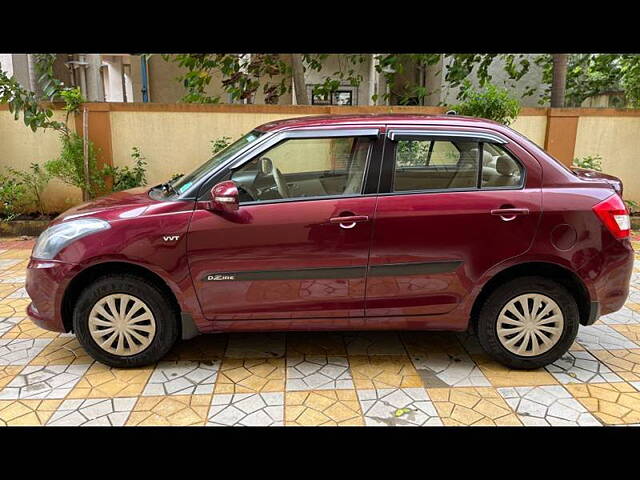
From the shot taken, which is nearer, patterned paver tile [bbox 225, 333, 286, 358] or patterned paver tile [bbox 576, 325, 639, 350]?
patterned paver tile [bbox 225, 333, 286, 358]

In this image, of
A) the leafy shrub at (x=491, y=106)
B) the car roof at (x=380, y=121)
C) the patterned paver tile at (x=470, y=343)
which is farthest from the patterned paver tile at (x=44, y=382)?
the leafy shrub at (x=491, y=106)

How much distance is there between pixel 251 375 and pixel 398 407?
1.04 m

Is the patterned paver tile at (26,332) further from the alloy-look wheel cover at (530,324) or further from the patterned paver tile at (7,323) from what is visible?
the alloy-look wheel cover at (530,324)

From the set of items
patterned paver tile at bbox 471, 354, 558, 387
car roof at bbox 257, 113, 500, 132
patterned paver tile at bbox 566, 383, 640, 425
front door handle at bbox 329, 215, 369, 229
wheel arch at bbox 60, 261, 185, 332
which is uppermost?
car roof at bbox 257, 113, 500, 132

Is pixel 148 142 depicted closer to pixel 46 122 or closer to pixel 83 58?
pixel 46 122

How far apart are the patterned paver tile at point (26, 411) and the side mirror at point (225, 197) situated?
157cm

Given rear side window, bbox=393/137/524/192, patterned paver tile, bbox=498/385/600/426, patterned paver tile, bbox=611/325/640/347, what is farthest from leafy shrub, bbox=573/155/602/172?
patterned paver tile, bbox=498/385/600/426

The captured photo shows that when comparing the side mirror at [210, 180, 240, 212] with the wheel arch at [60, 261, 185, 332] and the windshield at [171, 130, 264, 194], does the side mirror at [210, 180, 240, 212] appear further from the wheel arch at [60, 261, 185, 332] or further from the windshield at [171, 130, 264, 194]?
the wheel arch at [60, 261, 185, 332]

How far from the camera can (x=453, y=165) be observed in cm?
348

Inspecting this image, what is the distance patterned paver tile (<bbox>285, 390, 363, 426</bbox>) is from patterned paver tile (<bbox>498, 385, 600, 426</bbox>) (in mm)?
990

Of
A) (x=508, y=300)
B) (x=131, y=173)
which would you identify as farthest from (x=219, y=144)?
(x=508, y=300)

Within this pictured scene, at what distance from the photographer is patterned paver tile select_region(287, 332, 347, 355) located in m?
3.80

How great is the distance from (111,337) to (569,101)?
11825 mm

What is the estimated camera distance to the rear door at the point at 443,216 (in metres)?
3.29
